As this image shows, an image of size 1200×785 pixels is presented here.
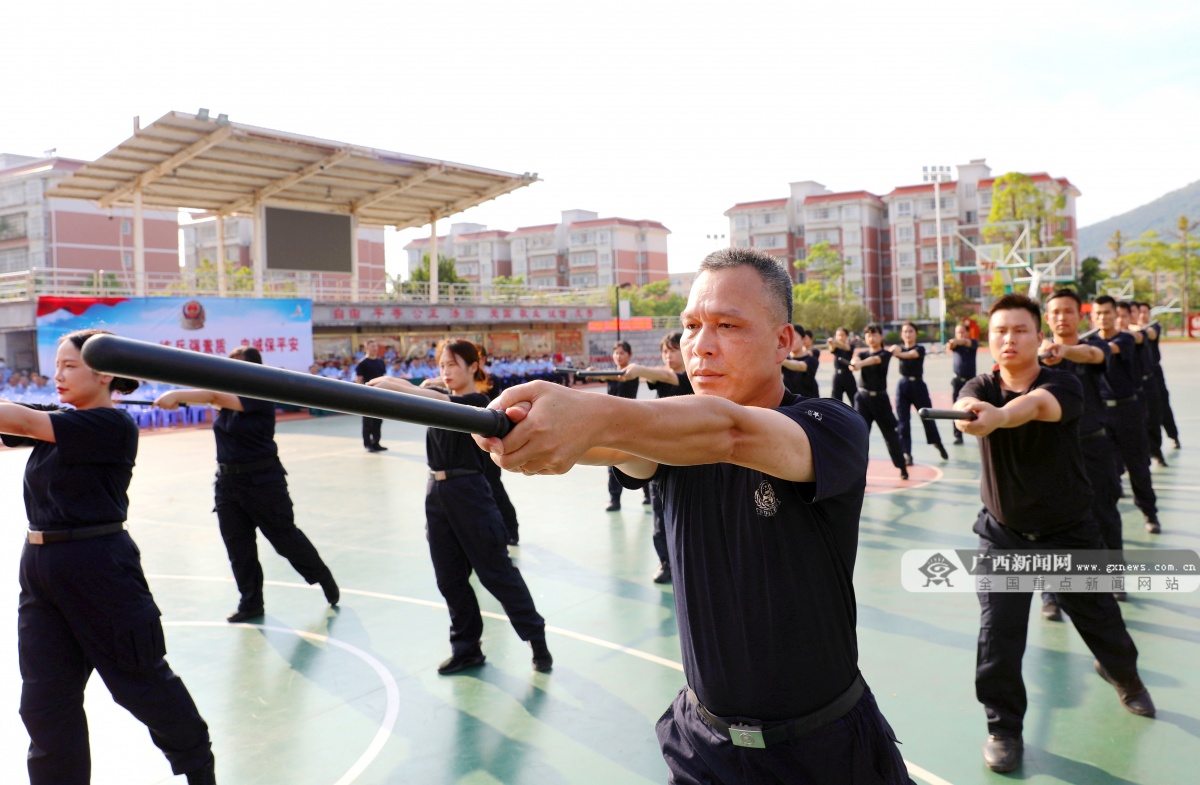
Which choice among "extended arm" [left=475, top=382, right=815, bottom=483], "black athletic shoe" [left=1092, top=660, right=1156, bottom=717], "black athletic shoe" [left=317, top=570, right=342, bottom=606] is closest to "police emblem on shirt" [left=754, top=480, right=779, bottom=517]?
"extended arm" [left=475, top=382, right=815, bottom=483]

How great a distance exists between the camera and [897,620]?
5.41 m

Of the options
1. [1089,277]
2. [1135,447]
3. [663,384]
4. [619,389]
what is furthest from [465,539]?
[1089,277]

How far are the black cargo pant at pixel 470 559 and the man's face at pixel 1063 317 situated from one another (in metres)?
3.79

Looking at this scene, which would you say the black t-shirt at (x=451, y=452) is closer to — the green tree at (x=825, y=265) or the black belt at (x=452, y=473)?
the black belt at (x=452, y=473)

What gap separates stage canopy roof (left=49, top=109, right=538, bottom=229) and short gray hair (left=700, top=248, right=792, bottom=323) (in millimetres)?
21511

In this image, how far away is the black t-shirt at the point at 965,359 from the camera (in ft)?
39.1

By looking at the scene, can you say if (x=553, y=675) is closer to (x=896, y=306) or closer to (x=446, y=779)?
(x=446, y=779)

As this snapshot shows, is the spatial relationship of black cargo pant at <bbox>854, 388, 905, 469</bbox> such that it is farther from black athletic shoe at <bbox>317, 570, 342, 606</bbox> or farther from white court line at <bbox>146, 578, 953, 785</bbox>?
black athletic shoe at <bbox>317, 570, 342, 606</bbox>

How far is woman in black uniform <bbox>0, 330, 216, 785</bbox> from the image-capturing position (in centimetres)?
319

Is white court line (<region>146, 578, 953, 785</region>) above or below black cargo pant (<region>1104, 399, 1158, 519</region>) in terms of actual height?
below

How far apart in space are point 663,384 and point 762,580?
17.9 ft

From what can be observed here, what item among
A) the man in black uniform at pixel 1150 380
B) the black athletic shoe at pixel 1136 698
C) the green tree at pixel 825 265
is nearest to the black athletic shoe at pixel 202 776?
the black athletic shoe at pixel 1136 698

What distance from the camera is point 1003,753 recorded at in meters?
3.59

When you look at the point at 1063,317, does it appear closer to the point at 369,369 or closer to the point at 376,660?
the point at 376,660
